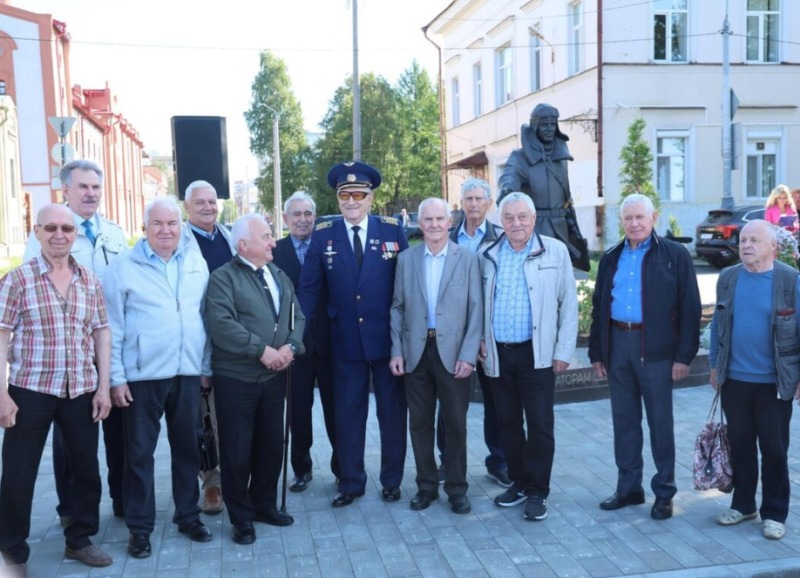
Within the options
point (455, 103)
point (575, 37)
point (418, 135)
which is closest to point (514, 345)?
point (575, 37)

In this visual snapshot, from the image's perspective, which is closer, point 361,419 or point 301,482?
point 361,419

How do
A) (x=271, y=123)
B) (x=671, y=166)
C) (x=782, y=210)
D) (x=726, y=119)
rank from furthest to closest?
(x=271, y=123) → (x=671, y=166) → (x=726, y=119) → (x=782, y=210)

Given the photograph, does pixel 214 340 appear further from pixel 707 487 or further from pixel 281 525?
pixel 707 487

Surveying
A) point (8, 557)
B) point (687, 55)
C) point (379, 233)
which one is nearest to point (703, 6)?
point (687, 55)

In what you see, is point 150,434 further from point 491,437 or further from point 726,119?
point 726,119

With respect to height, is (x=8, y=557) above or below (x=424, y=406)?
below

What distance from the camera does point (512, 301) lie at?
4.92m

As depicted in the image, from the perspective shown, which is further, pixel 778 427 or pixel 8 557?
pixel 778 427

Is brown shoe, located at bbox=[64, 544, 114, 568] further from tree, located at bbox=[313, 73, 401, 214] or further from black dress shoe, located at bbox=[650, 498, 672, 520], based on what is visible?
tree, located at bbox=[313, 73, 401, 214]

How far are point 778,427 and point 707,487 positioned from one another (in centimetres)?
55

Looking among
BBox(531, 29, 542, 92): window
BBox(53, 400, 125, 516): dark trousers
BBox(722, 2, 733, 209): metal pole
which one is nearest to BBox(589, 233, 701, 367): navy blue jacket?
BBox(53, 400, 125, 516): dark trousers

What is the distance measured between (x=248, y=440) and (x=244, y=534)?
1.76ft

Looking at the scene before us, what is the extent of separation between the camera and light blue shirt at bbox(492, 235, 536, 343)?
16.1 ft

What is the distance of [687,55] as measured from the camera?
22.8m
